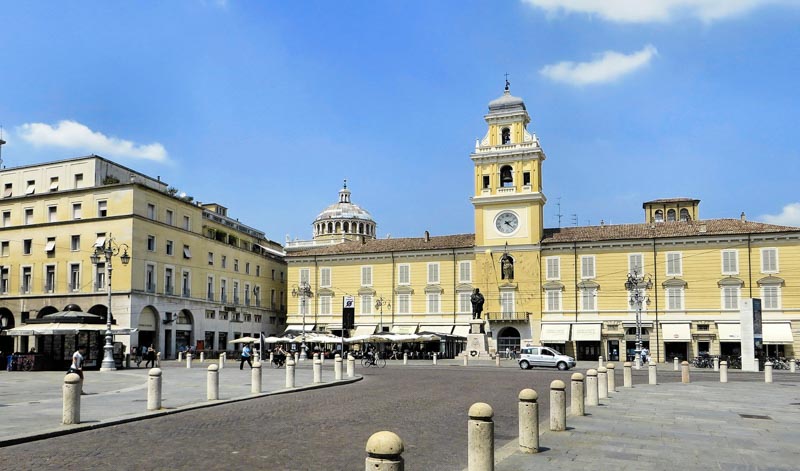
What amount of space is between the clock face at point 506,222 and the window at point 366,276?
12238 mm

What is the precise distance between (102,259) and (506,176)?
32.7m

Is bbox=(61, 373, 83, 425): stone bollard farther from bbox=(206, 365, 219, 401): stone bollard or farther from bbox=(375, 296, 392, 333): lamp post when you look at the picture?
bbox=(375, 296, 392, 333): lamp post

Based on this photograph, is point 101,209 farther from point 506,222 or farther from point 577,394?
point 577,394

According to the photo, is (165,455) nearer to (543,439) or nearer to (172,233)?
(543,439)

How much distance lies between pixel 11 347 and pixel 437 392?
4387 cm

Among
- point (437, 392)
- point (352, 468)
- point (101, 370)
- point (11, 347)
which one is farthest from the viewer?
point (11, 347)

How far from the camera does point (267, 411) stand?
16.2 meters

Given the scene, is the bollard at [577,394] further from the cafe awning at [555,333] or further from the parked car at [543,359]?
the cafe awning at [555,333]

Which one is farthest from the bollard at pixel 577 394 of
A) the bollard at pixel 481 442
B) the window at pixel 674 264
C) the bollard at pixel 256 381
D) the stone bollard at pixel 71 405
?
the window at pixel 674 264

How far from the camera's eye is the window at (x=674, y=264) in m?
57.5

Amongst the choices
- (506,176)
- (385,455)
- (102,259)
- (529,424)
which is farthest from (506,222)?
(385,455)

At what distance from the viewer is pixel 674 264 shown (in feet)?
189

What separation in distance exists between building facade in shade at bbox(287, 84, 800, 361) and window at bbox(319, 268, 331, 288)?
91 millimetres

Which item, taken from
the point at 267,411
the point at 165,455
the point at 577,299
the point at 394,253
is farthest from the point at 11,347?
the point at 165,455
